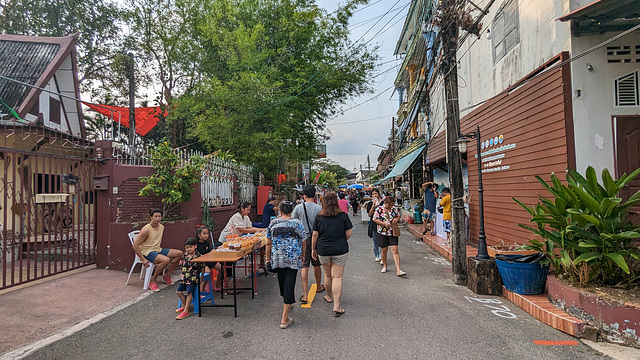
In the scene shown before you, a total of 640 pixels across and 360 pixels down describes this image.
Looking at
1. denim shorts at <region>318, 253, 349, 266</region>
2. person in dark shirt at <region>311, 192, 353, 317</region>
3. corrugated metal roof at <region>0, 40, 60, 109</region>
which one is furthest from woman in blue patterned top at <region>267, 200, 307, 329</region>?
corrugated metal roof at <region>0, 40, 60, 109</region>

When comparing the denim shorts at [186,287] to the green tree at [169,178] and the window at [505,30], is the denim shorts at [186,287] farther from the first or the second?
the window at [505,30]

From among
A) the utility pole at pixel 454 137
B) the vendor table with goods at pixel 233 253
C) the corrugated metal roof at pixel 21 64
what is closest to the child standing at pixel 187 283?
the vendor table with goods at pixel 233 253

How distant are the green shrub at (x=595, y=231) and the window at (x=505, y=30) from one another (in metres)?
4.51

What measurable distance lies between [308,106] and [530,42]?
29.6 ft

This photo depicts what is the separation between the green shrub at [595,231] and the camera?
415cm

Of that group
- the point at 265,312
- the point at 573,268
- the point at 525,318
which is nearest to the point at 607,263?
the point at 573,268

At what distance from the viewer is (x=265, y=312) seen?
5.05 metres

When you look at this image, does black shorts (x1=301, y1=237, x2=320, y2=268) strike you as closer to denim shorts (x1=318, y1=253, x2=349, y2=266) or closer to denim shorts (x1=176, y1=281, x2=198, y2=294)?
denim shorts (x1=318, y1=253, x2=349, y2=266)

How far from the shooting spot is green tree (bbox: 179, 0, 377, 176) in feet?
39.0

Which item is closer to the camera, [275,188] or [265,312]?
[265,312]

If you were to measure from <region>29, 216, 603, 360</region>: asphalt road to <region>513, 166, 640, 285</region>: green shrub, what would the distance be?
0.99 metres

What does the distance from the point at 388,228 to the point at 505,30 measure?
5.58 metres

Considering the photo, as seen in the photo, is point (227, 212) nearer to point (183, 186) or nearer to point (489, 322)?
point (183, 186)

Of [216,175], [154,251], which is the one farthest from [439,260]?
[154,251]
